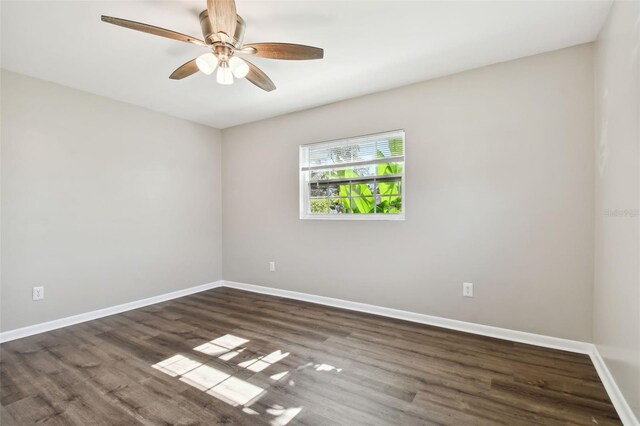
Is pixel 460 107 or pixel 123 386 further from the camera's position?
pixel 460 107

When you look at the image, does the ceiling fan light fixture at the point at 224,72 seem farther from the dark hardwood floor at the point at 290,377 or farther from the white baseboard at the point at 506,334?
the white baseboard at the point at 506,334

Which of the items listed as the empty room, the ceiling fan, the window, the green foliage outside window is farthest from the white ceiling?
the green foliage outside window

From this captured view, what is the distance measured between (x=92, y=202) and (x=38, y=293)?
98 cm

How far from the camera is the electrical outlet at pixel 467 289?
269 centimetres

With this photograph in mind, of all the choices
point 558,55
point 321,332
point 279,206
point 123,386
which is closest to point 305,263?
point 279,206

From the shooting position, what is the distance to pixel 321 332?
275 cm

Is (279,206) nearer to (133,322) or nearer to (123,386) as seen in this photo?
(133,322)

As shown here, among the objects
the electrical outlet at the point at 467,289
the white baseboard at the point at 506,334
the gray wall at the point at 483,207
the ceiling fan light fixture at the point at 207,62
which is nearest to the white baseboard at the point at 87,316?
the white baseboard at the point at 506,334

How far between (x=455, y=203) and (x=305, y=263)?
190cm

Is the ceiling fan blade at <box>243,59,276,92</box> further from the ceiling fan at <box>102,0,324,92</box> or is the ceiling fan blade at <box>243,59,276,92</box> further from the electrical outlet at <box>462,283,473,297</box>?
the electrical outlet at <box>462,283,473,297</box>

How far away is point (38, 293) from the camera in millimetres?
2775

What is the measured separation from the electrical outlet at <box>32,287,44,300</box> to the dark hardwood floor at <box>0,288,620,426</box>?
36cm

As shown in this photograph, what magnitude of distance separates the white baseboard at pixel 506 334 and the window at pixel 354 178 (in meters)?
1.01

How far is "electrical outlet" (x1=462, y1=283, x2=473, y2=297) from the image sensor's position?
2691mm
